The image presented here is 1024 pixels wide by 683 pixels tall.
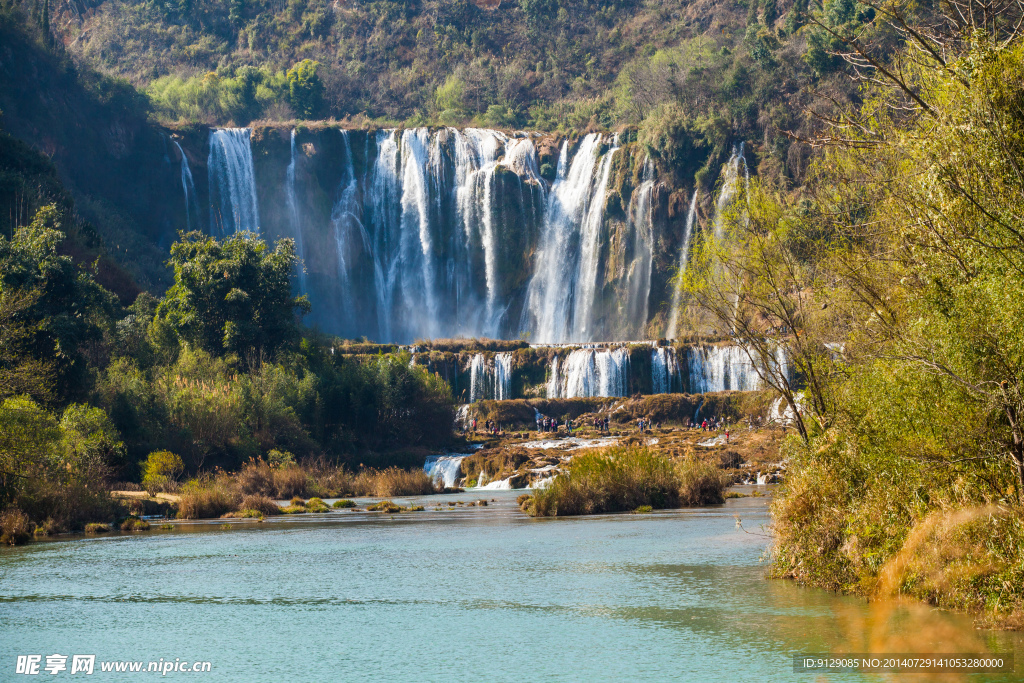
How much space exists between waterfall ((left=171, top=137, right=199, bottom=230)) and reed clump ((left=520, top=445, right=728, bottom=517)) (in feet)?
205

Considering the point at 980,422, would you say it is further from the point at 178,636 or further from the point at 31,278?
the point at 31,278

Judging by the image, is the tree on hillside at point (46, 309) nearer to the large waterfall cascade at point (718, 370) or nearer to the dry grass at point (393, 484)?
the dry grass at point (393, 484)

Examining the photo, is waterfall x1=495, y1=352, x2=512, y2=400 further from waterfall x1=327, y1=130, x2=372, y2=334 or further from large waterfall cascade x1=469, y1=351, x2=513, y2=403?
Result: waterfall x1=327, y1=130, x2=372, y2=334

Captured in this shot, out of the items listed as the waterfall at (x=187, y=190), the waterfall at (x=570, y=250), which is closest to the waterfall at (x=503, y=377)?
the waterfall at (x=570, y=250)

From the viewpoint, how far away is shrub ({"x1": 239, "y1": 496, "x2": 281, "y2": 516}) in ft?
135

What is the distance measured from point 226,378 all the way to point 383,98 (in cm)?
7986

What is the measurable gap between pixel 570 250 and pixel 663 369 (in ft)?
82.6

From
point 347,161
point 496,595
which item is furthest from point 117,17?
point 496,595

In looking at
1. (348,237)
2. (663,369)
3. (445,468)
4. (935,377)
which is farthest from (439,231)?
(935,377)

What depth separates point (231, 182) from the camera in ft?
303

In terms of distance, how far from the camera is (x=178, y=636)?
17516 millimetres

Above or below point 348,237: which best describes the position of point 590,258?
below

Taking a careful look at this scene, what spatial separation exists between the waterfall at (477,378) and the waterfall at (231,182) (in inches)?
1256

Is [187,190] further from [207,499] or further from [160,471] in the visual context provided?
[207,499]
